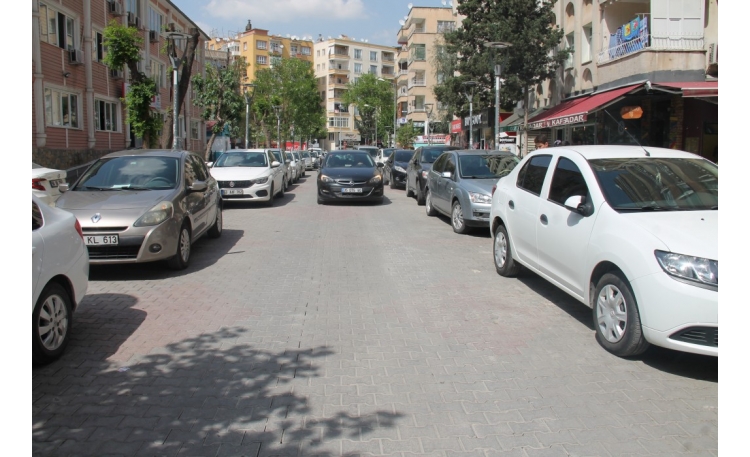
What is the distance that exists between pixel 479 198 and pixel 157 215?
6107 mm

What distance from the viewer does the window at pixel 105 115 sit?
2856 centimetres

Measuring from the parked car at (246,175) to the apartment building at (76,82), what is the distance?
29.1 ft

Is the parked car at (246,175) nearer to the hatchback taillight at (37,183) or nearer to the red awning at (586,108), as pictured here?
the hatchback taillight at (37,183)

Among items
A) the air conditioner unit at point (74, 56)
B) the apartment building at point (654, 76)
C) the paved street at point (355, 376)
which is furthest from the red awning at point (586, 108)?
the air conditioner unit at point (74, 56)

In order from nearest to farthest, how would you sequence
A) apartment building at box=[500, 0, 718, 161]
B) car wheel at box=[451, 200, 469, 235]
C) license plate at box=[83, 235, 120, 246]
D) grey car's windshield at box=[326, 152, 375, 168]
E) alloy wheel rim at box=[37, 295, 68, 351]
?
1. alloy wheel rim at box=[37, 295, 68, 351]
2. license plate at box=[83, 235, 120, 246]
3. car wheel at box=[451, 200, 469, 235]
4. apartment building at box=[500, 0, 718, 161]
5. grey car's windshield at box=[326, 152, 375, 168]

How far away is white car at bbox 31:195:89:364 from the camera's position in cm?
472

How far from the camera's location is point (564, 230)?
615 cm

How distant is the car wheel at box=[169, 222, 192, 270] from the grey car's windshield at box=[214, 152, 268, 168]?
9053mm

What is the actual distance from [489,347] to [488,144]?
33808mm

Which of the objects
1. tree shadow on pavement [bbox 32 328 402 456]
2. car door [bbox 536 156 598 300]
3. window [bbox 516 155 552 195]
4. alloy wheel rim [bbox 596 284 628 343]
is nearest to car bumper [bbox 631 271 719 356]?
alloy wheel rim [bbox 596 284 628 343]

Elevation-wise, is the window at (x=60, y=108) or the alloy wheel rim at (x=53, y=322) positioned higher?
the window at (x=60, y=108)

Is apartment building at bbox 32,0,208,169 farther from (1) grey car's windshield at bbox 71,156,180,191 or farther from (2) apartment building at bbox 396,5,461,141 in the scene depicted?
(2) apartment building at bbox 396,5,461,141

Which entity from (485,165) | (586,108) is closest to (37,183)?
(485,165)

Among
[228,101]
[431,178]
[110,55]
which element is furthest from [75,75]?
[431,178]
